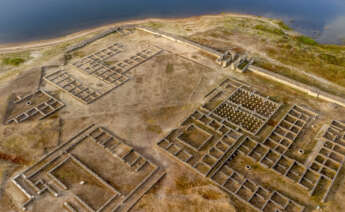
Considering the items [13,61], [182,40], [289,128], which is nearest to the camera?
[289,128]

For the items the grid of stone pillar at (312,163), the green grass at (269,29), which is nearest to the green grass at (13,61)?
the grid of stone pillar at (312,163)

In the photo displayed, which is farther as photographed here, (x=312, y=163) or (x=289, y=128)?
(x=289, y=128)

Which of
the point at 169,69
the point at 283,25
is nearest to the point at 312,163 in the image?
the point at 169,69

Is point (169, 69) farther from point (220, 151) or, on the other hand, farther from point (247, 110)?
point (220, 151)

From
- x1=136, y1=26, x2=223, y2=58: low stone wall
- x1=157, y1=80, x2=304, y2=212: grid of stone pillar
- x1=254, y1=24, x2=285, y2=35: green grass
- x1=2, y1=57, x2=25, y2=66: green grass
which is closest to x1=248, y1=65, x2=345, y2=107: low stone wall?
x1=157, y1=80, x2=304, y2=212: grid of stone pillar

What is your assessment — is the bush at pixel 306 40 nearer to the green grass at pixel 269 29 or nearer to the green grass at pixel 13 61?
the green grass at pixel 269 29

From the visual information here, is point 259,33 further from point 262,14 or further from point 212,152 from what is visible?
point 212,152
